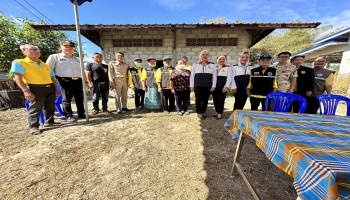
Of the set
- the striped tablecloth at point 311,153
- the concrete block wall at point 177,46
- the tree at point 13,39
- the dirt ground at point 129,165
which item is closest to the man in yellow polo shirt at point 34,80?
the dirt ground at point 129,165

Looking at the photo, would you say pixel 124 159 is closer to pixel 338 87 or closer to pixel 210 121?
pixel 210 121

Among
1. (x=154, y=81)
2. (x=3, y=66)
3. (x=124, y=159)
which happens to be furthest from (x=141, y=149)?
(x=3, y=66)

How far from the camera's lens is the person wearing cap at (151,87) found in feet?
13.9

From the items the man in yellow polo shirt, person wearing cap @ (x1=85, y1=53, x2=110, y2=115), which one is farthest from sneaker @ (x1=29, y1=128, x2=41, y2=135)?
person wearing cap @ (x1=85, y1=53, x2=110, y2=115)

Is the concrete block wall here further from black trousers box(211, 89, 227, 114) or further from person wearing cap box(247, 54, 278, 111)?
person wearing cap box(247, 54, 278, 111)

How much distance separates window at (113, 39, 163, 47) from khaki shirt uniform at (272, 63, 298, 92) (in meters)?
5.29

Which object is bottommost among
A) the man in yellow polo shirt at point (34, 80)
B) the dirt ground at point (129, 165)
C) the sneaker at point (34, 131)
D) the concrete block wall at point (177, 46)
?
the dirt ground at point (129, 165)

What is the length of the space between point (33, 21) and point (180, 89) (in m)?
11.4

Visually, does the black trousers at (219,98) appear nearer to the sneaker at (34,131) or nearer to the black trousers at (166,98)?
the black trousers at (166,98)

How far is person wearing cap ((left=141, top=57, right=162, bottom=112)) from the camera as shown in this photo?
4223 mm

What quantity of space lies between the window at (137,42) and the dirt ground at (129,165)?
195 inches

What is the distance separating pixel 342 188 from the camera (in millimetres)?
610

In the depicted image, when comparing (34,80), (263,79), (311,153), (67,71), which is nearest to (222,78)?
(263,79)

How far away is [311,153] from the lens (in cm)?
75
